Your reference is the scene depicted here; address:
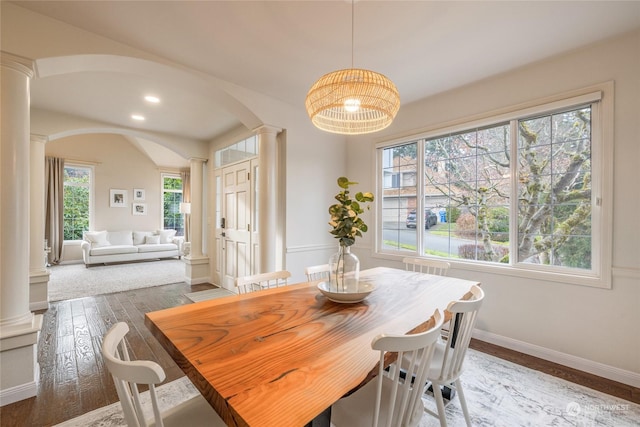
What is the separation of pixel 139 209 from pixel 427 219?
8.16m

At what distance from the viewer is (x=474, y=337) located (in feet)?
9.15

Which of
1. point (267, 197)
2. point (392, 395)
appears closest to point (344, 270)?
point (392, 395)

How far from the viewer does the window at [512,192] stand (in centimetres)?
228

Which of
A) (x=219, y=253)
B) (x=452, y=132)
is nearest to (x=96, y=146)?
(x=219, y=253)

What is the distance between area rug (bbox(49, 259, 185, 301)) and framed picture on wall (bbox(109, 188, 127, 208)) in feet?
6.00

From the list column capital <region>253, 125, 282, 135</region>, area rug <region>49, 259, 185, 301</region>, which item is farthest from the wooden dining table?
area rug <region>49, 259, 185, 301</region>

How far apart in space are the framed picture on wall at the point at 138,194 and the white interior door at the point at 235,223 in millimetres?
4864

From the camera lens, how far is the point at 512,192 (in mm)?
2641

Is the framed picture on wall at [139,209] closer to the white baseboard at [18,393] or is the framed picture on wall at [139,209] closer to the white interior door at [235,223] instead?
the white interior door at [235,223]

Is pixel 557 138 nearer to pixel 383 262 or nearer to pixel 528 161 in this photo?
pixel 528 161

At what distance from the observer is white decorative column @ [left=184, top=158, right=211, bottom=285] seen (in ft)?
16.1

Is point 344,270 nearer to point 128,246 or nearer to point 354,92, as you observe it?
point 354,92

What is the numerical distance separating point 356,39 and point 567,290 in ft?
9.07

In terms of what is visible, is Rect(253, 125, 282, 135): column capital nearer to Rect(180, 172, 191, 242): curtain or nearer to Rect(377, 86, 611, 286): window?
Rect(377, 86, 611, 286): window
